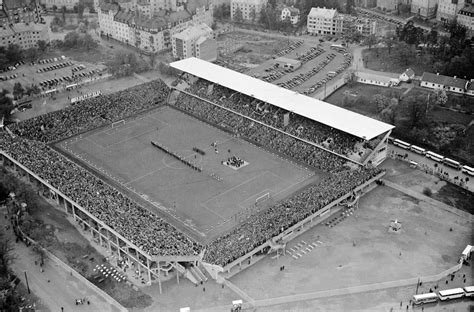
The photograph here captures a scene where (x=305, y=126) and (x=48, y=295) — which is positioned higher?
(x=305, y=126)

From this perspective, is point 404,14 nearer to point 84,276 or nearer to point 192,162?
point 192,162

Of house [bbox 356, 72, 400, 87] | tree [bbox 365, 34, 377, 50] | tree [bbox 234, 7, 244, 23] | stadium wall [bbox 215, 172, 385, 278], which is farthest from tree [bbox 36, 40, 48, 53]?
stadium wall [bbox 215, 172, 385, 278]

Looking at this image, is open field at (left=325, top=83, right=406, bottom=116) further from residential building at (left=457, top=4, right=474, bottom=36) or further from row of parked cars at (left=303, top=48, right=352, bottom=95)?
residential building at (left=457, top=4, right=474, bottom=36)

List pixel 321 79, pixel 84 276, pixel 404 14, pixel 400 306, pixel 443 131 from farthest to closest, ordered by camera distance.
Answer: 1. pixel 404 14
2. pixel 321 79
3. pixel 443 131
4. pixel 84 276
5. pixel 400 306

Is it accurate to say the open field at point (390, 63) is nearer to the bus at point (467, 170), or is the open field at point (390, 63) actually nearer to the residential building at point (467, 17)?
the residential building at point (467, 17)

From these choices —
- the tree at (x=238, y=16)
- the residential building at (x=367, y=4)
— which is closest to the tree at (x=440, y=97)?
the tree at (x=238, y=16)

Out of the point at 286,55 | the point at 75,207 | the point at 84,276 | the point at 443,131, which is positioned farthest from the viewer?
the point at 286,55

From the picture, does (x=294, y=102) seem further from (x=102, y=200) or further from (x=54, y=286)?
(x=54, y=286)

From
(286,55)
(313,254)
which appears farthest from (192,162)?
(286,55)
